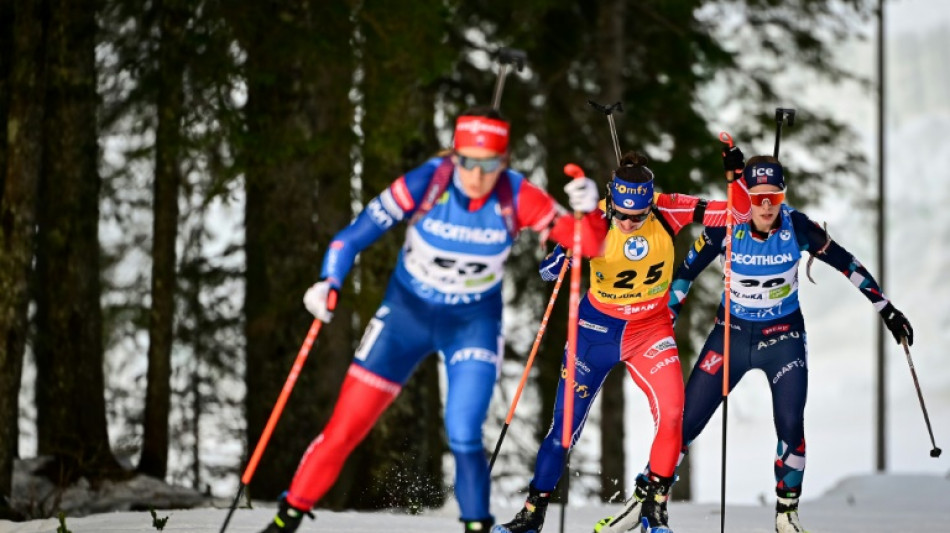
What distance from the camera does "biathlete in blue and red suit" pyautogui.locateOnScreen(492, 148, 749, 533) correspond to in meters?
7.54

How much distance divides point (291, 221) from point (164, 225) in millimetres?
1269

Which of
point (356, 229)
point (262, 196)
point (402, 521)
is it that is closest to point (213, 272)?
point (262, 196)

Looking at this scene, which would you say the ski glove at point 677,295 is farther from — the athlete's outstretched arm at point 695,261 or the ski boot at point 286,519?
the ski boot at point 286,519

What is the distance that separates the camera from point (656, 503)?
7.64 m

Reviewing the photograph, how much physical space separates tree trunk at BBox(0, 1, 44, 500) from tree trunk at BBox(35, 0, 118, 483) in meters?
1.43

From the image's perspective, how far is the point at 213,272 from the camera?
16141 mm

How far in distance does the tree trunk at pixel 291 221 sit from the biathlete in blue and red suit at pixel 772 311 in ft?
16.2

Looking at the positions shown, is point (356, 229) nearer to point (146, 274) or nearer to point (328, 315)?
point (328, 315)

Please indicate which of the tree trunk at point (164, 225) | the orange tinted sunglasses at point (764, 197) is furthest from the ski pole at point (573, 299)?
the tree trunk at point (164, 225)

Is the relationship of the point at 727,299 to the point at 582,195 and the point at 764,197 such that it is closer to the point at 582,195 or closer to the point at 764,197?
the point at 764,197

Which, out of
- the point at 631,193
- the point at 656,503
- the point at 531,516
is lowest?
the point at 531,516

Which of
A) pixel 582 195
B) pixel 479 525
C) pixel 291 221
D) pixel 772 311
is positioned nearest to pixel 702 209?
pixel 772 311

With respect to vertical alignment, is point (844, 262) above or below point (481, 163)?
below

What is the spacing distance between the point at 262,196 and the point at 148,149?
185 centimetres
